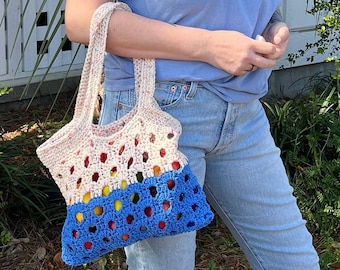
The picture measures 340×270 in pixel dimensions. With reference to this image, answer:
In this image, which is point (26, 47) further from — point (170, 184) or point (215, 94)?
point (170, 184)

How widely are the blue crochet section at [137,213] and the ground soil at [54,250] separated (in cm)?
162

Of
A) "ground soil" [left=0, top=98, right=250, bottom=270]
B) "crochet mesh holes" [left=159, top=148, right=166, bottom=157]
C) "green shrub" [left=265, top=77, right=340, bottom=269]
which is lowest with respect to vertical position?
"ground soil" [left=0, top=98, right=250, bottom=270]

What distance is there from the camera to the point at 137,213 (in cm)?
A: 185

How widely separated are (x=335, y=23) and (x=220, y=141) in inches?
89.4

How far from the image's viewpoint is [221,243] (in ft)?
12.6

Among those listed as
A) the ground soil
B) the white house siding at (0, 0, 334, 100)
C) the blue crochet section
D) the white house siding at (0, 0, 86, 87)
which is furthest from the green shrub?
the blue crochet section

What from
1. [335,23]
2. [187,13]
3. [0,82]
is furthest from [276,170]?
[0,82]

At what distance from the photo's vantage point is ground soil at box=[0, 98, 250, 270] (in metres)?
3.59

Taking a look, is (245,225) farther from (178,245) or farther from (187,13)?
(187,13)

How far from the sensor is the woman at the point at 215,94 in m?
1.90

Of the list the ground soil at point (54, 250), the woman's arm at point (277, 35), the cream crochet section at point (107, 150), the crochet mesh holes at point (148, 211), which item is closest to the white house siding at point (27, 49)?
the ground soil at point (54, 250)

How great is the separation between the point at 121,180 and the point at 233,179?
0.40 meters

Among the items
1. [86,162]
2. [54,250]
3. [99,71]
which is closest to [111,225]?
[86,162]

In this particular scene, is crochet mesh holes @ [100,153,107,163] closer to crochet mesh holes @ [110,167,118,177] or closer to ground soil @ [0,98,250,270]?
crochet mesh holes @ [110,167,118,177]
